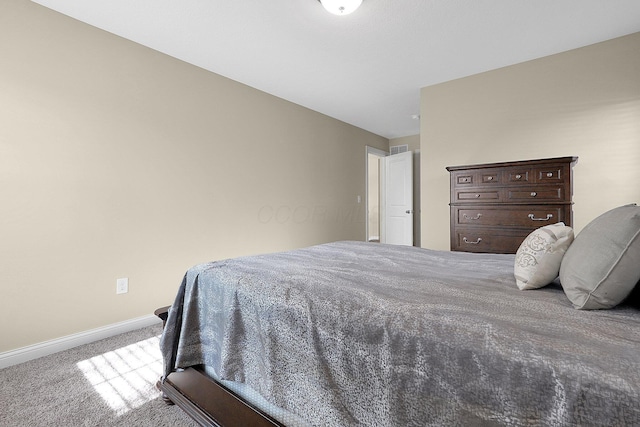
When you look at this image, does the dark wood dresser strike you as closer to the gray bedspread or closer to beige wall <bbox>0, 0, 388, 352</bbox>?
the gray bedspread

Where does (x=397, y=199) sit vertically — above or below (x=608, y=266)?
above

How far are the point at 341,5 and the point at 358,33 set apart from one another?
44 centimetres

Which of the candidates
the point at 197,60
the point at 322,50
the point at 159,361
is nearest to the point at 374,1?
the point at 322,50

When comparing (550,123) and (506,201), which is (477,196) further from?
(550,123)

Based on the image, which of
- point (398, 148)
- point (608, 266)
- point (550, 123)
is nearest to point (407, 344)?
point (608, 266)

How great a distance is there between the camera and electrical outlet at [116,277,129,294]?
2453 mm

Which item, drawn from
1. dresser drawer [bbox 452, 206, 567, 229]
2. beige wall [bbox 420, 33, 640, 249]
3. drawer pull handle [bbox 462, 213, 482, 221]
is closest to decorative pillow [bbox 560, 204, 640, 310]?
dresser drawer [bbox 452, 206, 567, 229]

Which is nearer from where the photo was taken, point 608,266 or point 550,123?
point 608,266

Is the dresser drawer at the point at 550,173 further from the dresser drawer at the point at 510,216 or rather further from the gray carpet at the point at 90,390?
the gray carpet at the point at 90,390

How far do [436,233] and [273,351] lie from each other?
2.93 meters

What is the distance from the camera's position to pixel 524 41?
2.61 meters

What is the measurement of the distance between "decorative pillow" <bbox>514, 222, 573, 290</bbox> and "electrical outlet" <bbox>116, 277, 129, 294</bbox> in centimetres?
280

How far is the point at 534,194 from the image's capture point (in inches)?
99.0

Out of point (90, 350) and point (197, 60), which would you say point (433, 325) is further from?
point (197, 60)
